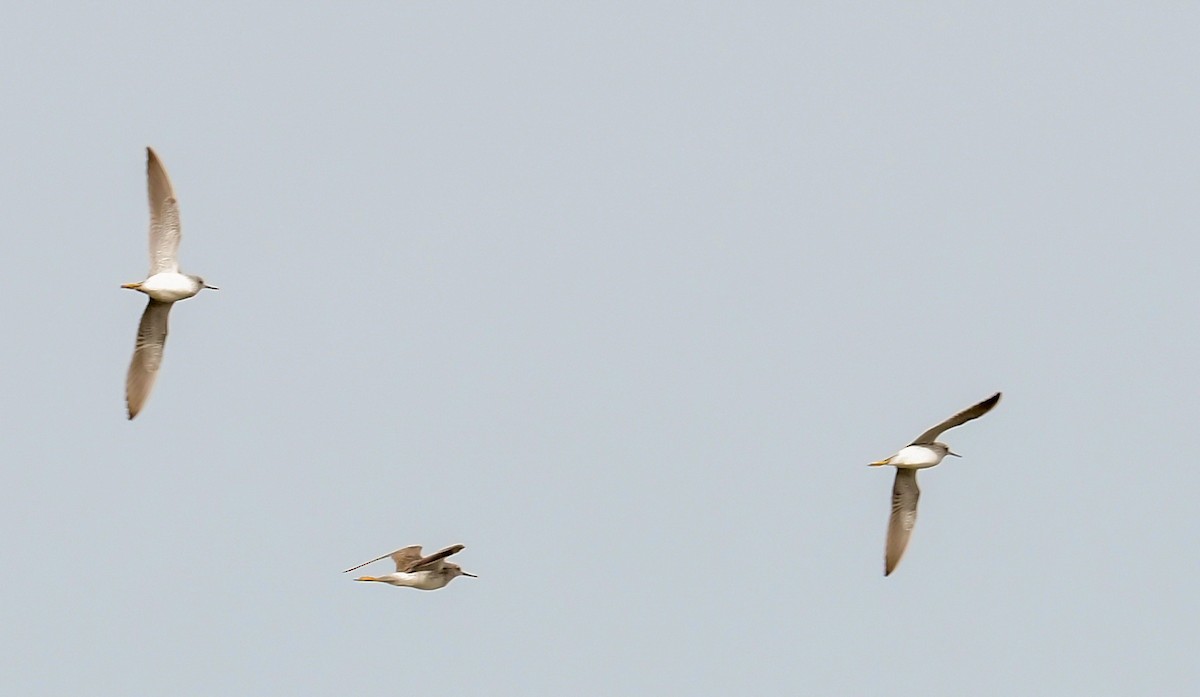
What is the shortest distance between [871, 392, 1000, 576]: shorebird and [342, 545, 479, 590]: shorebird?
8.15 meters

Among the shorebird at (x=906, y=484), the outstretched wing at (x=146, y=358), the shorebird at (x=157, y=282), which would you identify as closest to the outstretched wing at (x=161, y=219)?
the shorebird at (x=157, y=282)

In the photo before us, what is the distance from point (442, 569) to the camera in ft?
129

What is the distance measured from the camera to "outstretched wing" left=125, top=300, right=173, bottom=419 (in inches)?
1587

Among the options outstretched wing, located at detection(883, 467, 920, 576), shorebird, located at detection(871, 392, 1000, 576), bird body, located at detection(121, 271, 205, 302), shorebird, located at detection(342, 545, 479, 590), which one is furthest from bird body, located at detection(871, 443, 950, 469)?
bird body, located at detection(121, 271, 205, 302)

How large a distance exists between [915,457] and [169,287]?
14.1 metres

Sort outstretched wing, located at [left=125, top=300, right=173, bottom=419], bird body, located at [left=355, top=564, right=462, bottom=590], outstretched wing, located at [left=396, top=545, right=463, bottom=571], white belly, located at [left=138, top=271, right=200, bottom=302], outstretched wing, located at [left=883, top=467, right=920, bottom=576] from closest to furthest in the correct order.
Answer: outstretched wing, located at [left=396, top=545, right=463, bottom=571], bird body, located at [left=355, top=564, right=462, bottom=590], white belly, located at [left=138, top=271, right=200, bottom=302], outstretched wing, located at [left=125, top=300, right=173, bottom=419], outstretched wing, located at [left=883, top=467, right=920, bottom=576]

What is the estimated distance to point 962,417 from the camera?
37.9 meters

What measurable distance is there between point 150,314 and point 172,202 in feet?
8.02

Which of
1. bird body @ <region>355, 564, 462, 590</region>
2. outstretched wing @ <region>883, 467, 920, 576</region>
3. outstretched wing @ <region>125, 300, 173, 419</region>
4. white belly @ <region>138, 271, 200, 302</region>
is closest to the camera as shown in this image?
bird body @ <region>355, 564, 462, 590</region>

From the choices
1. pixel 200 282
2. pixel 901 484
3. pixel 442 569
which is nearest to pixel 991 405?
pixel 901 484

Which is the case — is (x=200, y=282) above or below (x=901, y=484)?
above

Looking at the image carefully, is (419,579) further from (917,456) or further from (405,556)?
(917,456)

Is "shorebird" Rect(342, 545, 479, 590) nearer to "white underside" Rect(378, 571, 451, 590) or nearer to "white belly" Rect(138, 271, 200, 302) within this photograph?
"white underside" Rect(378, 571, 451, 590)

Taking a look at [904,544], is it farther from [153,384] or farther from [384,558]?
[153,384]
